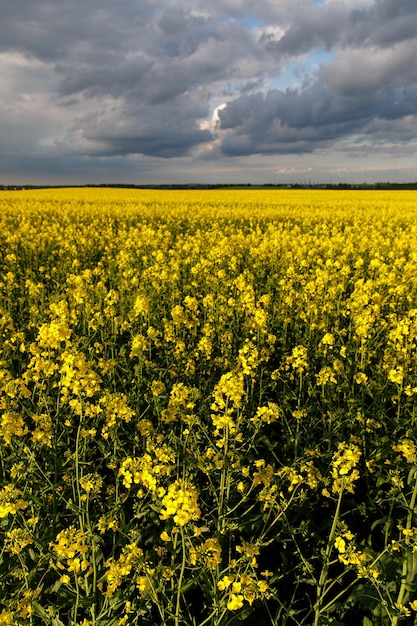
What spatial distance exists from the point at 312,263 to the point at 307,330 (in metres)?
4.17

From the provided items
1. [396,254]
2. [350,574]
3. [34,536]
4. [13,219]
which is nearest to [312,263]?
[396,254]

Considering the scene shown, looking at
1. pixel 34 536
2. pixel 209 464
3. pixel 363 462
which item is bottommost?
pixel 363 462

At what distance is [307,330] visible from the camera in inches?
208

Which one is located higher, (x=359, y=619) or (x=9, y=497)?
(x=9, y=497)

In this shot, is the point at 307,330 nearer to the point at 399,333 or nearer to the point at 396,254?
the point at 399,333

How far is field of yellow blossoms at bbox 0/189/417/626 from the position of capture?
194 cm

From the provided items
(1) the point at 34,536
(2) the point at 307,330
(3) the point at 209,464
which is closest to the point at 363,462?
(3) the point at 209,464

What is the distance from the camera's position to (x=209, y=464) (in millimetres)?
2453

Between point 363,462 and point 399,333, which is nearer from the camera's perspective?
point 363,462

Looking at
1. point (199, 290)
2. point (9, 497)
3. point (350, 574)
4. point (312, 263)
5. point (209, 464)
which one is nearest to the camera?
point (9, 497)

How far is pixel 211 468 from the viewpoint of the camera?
96.0 inches

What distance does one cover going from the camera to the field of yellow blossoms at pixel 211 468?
1943 mm

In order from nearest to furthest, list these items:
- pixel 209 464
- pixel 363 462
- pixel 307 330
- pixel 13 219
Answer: pixel 209 464, pixel 363 462, pixel 307 330, pixel 13 219

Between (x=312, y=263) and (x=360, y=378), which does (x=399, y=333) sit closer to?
(x=360, y=378)
